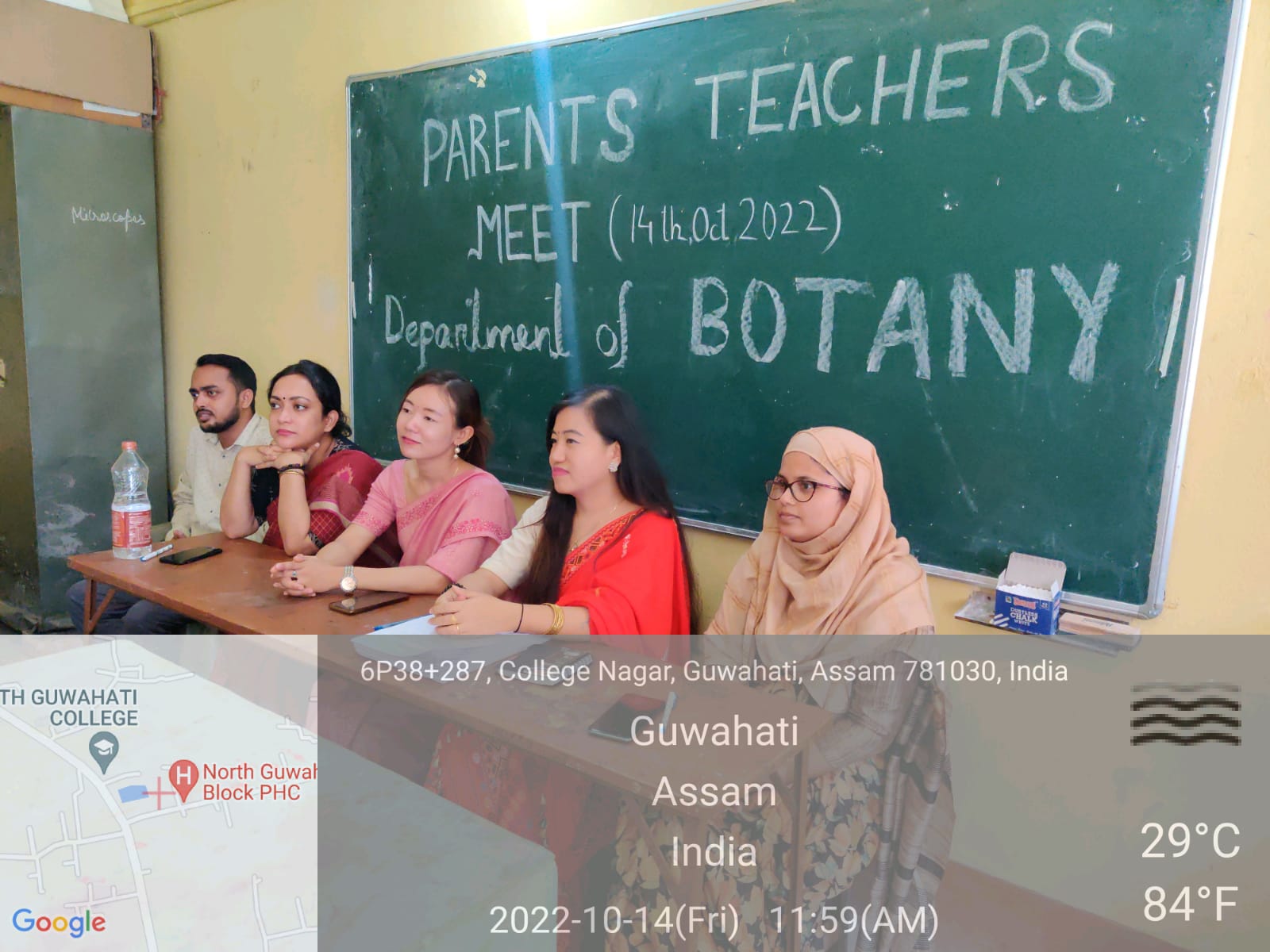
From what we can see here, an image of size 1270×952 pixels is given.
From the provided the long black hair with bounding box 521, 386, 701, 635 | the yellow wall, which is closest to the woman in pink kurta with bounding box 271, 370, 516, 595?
the long black hair with bounding box 521, 386, 701, 635

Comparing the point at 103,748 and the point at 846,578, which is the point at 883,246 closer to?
the point at 846,578

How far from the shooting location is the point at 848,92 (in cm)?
→ 193

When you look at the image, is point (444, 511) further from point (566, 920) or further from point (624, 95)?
point (624, 95)

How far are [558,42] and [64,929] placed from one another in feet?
7.66

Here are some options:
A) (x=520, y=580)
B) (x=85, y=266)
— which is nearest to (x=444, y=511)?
(x=520, y=580)

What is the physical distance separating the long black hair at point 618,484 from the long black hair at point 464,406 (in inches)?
15.5

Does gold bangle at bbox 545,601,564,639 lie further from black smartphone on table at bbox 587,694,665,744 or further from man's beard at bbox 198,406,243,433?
man's beard at bbox 198,406,243,433

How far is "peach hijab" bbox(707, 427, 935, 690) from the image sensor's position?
5.30ft

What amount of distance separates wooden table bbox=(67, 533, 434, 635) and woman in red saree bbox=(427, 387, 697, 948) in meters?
0.23

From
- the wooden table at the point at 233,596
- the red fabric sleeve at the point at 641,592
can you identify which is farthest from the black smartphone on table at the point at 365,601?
the red fabric sleeve at the point at 641,592

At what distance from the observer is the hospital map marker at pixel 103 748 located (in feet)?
3.02

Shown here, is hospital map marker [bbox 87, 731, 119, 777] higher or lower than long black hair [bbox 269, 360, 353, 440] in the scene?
lower

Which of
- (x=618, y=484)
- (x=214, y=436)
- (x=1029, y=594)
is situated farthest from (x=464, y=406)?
(x=1029, y=594)

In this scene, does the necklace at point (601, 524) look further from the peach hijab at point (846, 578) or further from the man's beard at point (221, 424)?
the man's beard at point (221, 424)
